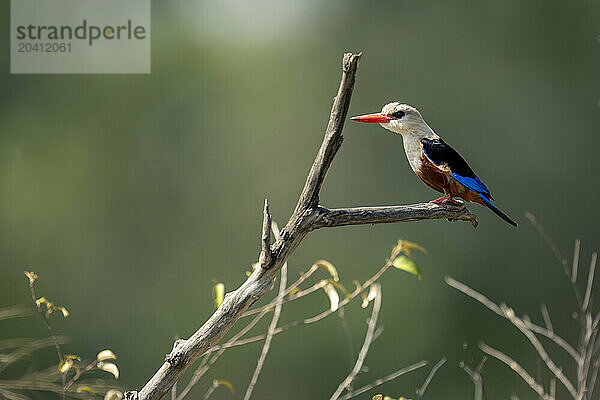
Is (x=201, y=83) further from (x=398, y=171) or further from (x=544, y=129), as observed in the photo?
(x=544, y=129)

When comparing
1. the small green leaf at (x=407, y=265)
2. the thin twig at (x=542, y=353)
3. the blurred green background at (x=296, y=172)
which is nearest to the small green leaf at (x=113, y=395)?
the small green leaf at (x=407, y=265)

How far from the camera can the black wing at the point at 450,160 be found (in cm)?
146

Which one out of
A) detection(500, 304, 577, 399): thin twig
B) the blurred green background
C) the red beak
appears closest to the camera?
the red beak

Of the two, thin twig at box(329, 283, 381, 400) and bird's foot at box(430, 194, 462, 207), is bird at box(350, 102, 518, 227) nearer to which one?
bird's foot at box(430, 194, 462, 207)

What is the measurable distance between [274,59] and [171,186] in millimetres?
1690

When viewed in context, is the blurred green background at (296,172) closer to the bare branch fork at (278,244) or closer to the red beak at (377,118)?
the red beak at (377,118)

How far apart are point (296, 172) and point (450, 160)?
561 centimetres

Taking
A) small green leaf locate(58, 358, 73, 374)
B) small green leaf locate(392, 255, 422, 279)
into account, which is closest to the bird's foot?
small green leaf locate(392, 255, 422, 279)

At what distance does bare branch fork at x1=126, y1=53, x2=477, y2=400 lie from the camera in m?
1.09

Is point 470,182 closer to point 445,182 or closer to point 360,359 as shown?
point 445,182

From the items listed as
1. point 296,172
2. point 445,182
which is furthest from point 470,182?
point 296,172

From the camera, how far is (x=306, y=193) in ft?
3.76

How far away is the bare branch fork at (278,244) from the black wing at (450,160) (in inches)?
12.3

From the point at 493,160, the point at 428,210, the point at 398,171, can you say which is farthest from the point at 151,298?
the point at 428,210
